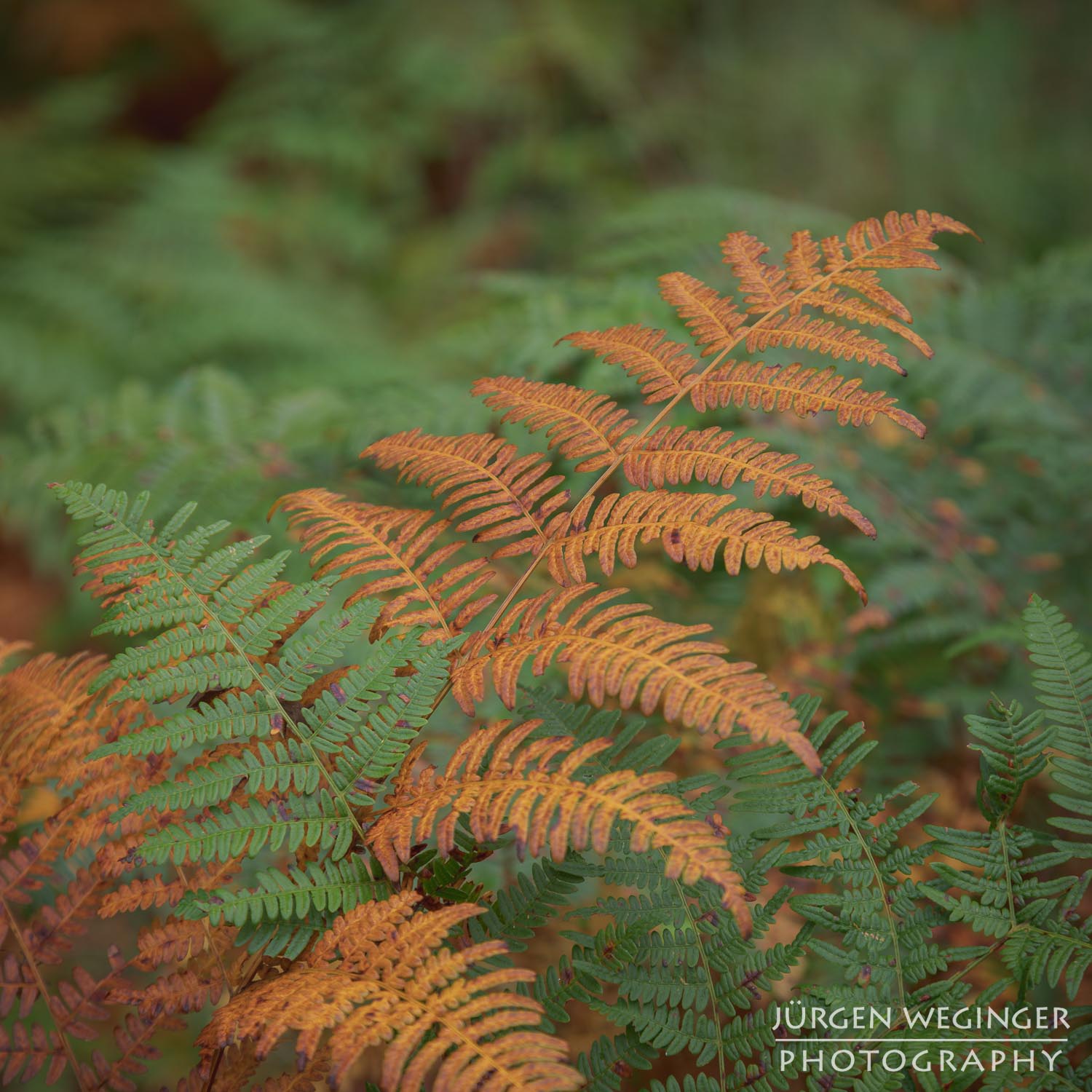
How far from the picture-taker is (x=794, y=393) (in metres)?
1.15

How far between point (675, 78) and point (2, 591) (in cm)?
522

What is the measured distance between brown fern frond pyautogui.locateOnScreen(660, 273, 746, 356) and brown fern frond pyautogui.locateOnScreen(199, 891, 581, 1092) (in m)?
0.86

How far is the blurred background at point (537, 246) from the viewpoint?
2.14 meters

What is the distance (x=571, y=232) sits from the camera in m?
4.91

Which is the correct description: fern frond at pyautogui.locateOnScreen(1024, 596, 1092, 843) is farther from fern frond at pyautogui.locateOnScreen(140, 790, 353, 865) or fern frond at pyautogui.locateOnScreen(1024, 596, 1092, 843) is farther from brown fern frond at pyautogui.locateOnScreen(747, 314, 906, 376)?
fern frond at pyautogui.locateOnScreen(140, 790, 353, 865)

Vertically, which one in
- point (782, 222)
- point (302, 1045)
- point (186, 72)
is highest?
point (186, 72)

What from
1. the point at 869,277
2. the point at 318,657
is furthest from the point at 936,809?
the point at 318,657

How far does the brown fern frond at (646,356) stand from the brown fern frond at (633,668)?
0.37 m

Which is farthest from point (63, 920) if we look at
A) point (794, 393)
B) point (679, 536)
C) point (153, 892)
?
point (794, 393)

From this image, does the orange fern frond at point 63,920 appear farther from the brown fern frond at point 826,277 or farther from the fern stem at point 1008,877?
the brown fern frond at point 826,277

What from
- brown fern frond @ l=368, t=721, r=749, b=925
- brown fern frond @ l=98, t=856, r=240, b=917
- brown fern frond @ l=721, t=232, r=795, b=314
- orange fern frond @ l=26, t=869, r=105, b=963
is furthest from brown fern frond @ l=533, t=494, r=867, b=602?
orange fern frond @ l=26, t=869, r=105, b=963

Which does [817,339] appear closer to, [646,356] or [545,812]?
[646,356]

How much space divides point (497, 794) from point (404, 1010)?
236 mm

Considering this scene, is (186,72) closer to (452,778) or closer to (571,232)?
(571,232)
